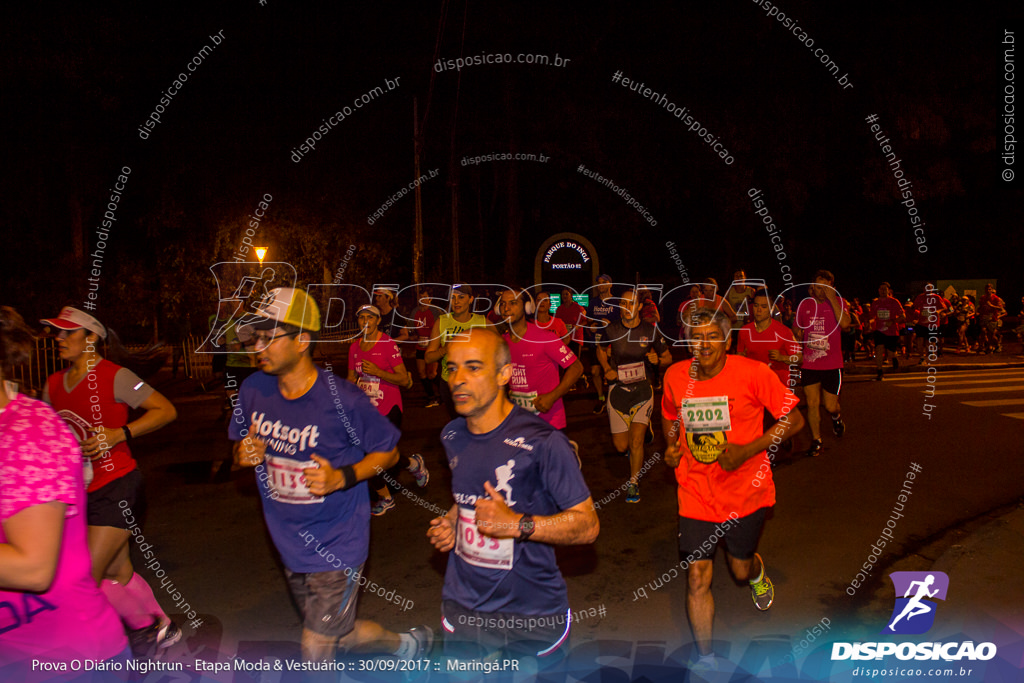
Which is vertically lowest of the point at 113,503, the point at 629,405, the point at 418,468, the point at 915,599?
the point at 915,599

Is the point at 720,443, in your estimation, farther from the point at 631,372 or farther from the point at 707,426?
the point at 631,372

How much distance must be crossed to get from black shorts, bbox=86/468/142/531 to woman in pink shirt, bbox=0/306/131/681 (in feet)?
6.35

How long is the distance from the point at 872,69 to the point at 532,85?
1099 centimetres

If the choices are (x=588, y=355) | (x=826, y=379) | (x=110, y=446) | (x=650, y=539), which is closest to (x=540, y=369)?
(x=650, y=539)

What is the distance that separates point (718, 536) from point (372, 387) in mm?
3554

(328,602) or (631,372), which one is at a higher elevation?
(631,372)

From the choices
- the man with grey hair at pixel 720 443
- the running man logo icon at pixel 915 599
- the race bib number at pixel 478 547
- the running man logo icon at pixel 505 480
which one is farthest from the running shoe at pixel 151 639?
the running man logo icon at pixel 915 599

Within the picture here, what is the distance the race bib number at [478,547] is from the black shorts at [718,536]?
5.15 ft

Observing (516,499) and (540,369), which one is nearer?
(516,499)

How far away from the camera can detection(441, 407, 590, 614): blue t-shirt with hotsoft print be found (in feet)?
9.18

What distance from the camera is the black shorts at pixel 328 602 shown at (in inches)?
134

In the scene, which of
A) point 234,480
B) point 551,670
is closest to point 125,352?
point 551,670

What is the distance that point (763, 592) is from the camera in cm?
455

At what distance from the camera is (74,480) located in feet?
7.04
